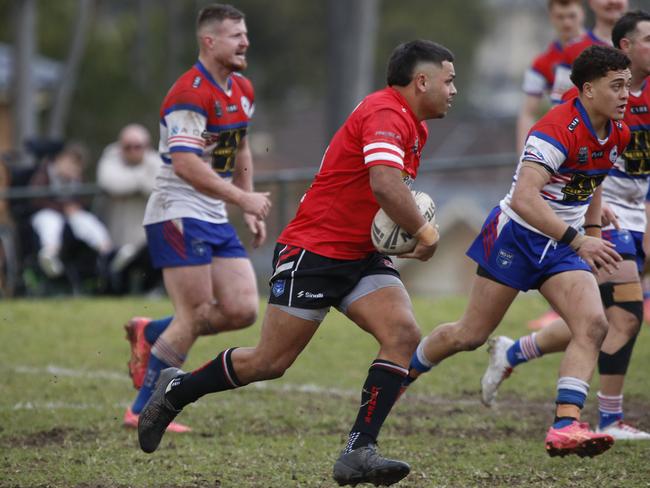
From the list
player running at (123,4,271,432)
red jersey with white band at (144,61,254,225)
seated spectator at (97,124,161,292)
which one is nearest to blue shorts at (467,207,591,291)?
player running at (123,4,271,432)

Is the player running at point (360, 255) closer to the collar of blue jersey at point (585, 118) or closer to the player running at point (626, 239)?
the collar of blue jersey at point (585, 118)

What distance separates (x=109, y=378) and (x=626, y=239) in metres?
4.39

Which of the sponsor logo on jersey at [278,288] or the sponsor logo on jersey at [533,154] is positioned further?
the sponsor logo on jersey at [533,154]

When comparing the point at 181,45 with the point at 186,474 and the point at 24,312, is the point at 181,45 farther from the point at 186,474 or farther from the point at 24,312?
the point at 186,474

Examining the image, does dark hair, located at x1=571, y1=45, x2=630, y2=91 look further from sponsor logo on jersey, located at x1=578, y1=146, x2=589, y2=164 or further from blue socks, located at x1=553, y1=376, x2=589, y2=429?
blue socks, located at x1=553, y1=376, x2=589, y2=429

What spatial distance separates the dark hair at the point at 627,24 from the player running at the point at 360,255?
1.73 m

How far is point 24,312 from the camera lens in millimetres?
12914

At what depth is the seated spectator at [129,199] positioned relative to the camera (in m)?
14.7

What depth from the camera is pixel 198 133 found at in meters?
7.49

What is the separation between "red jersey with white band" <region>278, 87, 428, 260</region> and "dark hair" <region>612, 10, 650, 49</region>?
1.89m

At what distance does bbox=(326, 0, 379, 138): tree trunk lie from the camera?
21.3m

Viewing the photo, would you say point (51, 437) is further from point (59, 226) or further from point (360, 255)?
point (59, 226)

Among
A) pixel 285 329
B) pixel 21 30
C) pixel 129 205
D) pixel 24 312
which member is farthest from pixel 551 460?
pixel 21 30

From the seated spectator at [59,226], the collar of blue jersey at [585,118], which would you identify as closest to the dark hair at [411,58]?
the collar of blue jersey at [585,118]
